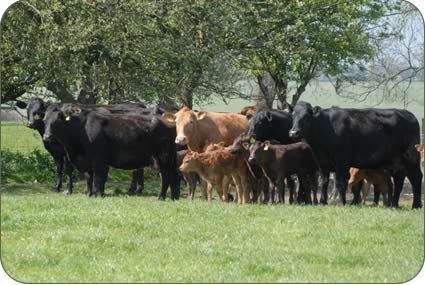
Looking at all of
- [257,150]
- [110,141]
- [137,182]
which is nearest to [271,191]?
[257,150]

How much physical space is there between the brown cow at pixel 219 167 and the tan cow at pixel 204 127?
0.37m

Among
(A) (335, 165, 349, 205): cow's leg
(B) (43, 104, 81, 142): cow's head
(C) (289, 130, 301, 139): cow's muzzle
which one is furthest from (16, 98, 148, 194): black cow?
(A) (335, 165, 349, 205): cow's leg

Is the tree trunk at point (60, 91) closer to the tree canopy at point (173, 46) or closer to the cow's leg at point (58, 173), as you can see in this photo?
the tree canopy at point (173, 46)

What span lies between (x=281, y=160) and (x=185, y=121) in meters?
1.70

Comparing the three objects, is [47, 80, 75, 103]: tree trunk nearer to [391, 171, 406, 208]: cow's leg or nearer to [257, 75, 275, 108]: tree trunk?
[257, 75, 275, 108]: tree trunk

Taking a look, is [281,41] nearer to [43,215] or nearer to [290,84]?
[290,84]

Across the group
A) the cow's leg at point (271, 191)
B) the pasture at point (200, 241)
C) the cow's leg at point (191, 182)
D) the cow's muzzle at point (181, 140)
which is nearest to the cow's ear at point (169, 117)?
the cow's muzzle at point (181, 140)

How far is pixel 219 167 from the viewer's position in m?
15.9

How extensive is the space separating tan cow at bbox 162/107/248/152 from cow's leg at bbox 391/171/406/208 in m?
2.64

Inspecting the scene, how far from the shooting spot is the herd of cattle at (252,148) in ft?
49.8

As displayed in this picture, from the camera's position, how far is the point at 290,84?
2062 cm

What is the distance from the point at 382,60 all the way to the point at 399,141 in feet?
6.78

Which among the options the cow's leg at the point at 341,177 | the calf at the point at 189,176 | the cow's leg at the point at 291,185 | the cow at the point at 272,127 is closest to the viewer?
the cow's leg at the point at 341,177

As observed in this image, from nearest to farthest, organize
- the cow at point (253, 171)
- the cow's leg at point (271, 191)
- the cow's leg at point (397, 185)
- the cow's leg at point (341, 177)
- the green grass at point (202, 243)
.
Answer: the green grass at point (202, 243), the cow's leg at point (341, 177), the cow's leg at point (397, 185), the cow's leg at point (271, 191), the cow at point (253, 171)
